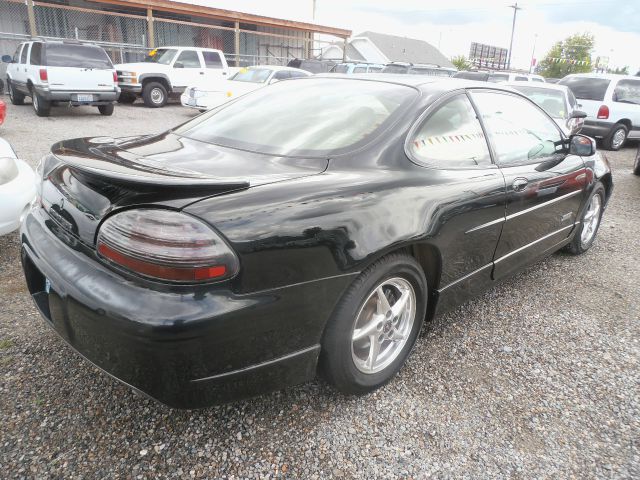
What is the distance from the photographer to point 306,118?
97.5 inches

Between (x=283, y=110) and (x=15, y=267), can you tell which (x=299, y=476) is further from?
(x=15, y=267)

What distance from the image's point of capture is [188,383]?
1.65 metres

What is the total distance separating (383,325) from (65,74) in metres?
11.2

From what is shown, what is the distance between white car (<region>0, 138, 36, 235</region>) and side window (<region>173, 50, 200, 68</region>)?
38.4ft

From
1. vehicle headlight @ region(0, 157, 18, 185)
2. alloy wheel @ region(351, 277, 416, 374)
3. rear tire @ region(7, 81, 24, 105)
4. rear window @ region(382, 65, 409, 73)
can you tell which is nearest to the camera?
alloy wheel @ region(351, 277, 416, 374)

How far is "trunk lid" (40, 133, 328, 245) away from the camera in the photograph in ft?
5.31

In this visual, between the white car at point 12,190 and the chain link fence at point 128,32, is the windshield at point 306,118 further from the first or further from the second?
the chain link fence at point 128,32

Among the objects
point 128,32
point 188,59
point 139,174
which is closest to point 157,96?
point 188,59

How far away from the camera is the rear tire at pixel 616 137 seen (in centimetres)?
1103

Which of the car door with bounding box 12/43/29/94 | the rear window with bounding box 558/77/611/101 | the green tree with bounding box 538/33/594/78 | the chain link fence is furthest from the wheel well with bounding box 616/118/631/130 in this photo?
the green tree with bounding box 538/33/594/78

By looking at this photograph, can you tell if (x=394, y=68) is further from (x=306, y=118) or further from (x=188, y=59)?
(x=306, y=118)

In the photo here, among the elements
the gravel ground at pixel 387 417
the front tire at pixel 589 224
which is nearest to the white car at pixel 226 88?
the front tire at pixel 589 224

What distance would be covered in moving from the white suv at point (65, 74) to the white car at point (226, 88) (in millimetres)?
1882

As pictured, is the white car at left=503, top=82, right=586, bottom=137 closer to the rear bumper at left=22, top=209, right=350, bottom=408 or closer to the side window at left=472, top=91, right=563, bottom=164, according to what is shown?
the side window at left=472, top=91, right=563, bottom=164
